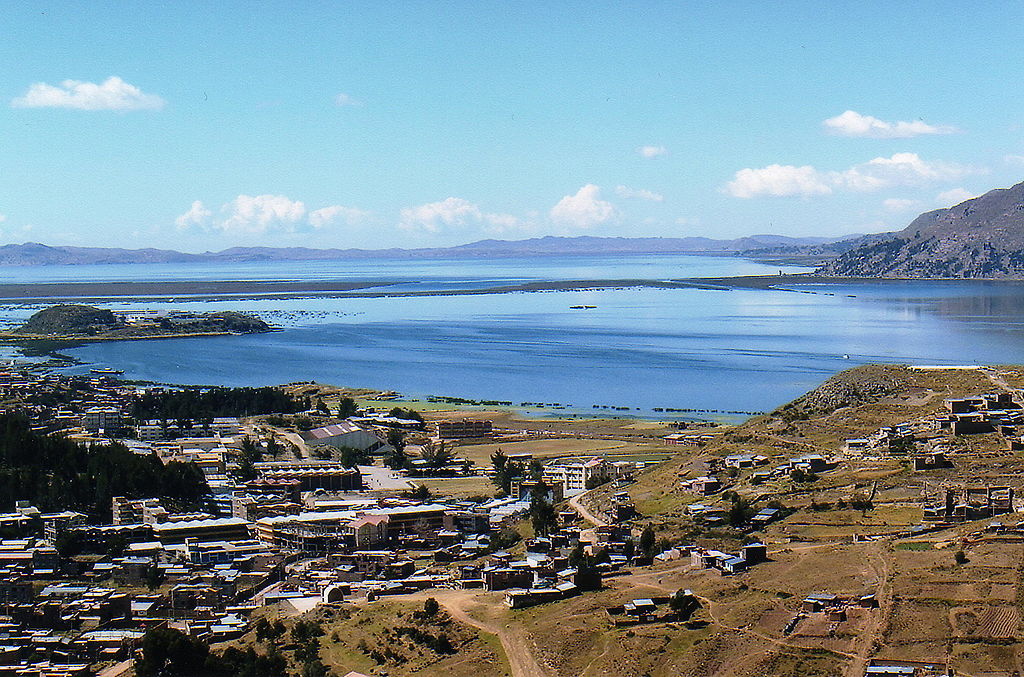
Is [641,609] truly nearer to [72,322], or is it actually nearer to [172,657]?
[172,657]

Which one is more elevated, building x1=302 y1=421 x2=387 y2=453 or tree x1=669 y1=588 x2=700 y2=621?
tree x1=669 y1=588 x2=700 y2=621

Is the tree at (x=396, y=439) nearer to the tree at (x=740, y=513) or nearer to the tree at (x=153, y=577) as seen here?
the tree at (x=740, y=513)

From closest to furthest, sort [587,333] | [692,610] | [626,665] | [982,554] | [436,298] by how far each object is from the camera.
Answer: [626,665]
[692,610]
[982,554]
[587,333]
[436,298]

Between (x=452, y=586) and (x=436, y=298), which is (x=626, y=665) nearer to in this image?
(x=452, y=586)

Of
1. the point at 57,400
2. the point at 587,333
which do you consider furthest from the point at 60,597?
the point at 587,333

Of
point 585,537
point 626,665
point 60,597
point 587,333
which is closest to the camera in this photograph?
point 626,665

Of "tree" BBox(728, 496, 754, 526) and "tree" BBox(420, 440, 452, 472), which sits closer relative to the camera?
"tree" BBox(728, 496, 754, 526)

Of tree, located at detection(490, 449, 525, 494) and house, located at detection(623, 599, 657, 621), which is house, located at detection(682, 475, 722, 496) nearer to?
tree, located at detection(490, 449, 525, 494)

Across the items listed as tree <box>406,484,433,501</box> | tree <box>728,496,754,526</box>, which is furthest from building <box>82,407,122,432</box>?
tree <box>728,496,754,526</box>
